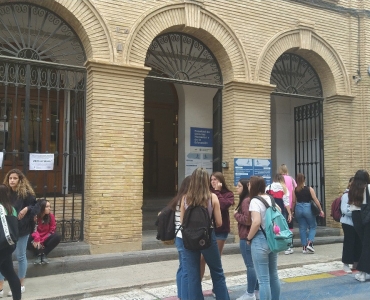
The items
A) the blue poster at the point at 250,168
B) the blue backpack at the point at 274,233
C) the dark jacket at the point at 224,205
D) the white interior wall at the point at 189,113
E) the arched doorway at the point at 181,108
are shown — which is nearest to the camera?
the blue backpack at the point at 274,233

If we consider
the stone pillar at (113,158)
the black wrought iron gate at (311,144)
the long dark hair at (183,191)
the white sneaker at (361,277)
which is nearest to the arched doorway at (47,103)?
the stone pillar at (113,158)

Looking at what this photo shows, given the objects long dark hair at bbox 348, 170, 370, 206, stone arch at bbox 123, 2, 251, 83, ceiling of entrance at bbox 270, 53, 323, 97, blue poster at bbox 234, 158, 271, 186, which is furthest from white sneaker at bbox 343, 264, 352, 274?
ceiling of entrance at bbox 270, 53, 323, 97

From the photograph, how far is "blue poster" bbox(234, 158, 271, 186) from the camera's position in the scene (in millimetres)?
9125

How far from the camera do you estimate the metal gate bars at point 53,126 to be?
297 inches

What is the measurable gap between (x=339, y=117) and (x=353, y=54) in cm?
182

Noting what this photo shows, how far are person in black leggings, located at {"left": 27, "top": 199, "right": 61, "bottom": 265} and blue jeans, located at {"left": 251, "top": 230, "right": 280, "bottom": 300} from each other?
3.48m

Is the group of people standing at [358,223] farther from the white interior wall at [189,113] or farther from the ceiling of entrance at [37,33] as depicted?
the ceiling of entrance at [37,33]

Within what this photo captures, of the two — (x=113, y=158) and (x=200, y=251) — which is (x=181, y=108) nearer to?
(x=113, y=158)

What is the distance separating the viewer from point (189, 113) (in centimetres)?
1172

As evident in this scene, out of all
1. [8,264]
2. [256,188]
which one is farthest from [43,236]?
[256,188]

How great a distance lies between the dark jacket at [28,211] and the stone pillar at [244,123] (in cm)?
458

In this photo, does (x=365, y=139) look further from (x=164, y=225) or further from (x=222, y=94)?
(x=164, y=225)

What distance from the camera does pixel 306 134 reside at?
12320 millimetres

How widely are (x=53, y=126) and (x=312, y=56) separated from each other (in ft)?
22.4
